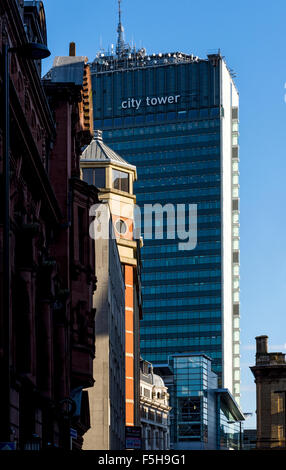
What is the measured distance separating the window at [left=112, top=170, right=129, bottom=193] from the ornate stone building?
2416 inches

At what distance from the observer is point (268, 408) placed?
135 m

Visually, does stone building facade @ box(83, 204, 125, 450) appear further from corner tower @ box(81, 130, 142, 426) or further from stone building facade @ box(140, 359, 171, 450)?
stone building facade @ box(140, 359, 171, 450)

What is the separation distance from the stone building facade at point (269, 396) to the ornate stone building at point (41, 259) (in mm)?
72337

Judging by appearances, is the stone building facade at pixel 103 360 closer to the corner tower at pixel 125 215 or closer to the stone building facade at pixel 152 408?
the corner tower at pixel 125 215

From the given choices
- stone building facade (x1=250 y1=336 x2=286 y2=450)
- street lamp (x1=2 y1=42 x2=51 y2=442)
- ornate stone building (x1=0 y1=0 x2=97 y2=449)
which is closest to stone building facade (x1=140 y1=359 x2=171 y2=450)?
stone building facade (x1=250 y1=336 x2=286 y2=450)

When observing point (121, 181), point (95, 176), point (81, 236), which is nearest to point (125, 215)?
point (121, 181)

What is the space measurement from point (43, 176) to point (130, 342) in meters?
82.5

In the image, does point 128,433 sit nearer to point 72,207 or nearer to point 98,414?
point 98,414

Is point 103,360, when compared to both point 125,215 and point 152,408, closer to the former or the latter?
point 125,215

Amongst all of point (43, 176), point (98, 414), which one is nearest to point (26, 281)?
point (43, 176)

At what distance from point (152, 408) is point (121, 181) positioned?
66364 millimetres

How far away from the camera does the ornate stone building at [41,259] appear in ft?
117

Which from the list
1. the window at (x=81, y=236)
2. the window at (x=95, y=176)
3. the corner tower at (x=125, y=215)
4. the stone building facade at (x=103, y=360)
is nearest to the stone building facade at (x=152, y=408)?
the corner tower at (x=125, y=215)

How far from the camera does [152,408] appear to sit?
184250 millimetres
